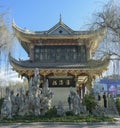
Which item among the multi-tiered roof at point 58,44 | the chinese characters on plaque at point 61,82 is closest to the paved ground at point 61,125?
the multi-tiered roof at point 58,44

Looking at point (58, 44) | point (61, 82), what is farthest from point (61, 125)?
point (58, 44)

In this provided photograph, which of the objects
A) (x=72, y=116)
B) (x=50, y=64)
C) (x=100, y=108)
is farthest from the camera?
(x=50, y=64)

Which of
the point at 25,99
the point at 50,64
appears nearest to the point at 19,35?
the point at 50,64

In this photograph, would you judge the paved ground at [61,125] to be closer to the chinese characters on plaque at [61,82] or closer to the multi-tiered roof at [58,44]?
the multi-tiered roof at [58,44]

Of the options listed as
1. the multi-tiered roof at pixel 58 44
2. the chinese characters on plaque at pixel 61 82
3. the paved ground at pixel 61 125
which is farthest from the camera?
the chinese characters on plaque at pixel 61 82

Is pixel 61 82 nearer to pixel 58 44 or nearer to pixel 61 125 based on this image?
pixel 58 44

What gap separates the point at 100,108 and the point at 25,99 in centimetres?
577

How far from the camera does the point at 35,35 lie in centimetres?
2862

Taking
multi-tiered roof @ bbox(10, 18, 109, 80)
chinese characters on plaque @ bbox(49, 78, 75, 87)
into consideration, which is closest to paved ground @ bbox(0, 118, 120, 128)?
multi-tiered roof @ bbox(10, 18, 109, 80)

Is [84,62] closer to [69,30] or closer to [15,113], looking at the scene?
[69,30]

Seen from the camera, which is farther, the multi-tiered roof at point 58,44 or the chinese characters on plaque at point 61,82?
the chinese characters on plaque at point 61,82

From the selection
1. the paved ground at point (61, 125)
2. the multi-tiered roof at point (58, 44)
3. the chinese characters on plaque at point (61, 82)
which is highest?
the multi-tiered roof at point (58, 44)

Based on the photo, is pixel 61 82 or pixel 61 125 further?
pixel 61 82

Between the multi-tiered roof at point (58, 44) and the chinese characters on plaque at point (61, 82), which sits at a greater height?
the multi-tiered roof at point (58, 44)
